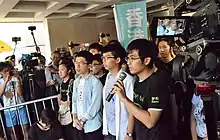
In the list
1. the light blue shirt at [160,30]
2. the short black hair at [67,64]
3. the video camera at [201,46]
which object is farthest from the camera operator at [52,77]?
the video camera at [201,46]

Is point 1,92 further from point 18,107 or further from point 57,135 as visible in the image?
point 57,135

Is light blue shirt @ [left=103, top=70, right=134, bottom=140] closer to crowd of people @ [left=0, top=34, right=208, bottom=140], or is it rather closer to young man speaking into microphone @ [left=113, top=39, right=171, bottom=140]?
crowd of people @ [left=0, top=34, right=208, bottom=140]

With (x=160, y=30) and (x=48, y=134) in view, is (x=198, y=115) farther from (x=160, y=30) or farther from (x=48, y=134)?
(x=48, y=134)

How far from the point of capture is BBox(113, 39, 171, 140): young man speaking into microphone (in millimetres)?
1886

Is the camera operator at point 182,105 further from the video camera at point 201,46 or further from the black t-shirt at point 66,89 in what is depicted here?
the black t-shirt at point 66,89

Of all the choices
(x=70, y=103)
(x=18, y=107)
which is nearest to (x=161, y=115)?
(x=70, y=103)

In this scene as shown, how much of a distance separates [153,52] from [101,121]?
108cm

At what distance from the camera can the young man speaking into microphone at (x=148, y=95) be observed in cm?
189

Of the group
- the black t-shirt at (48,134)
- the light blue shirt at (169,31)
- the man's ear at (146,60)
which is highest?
the light blue shirt at (169,31)

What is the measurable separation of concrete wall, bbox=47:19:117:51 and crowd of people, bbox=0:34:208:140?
5.57 meters

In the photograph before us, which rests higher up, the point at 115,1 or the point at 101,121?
the point at 115,1

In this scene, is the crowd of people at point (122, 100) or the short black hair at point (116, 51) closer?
the crowd of people at point (122, 100)

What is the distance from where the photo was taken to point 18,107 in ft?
13.1

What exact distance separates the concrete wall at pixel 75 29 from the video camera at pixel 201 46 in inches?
306
